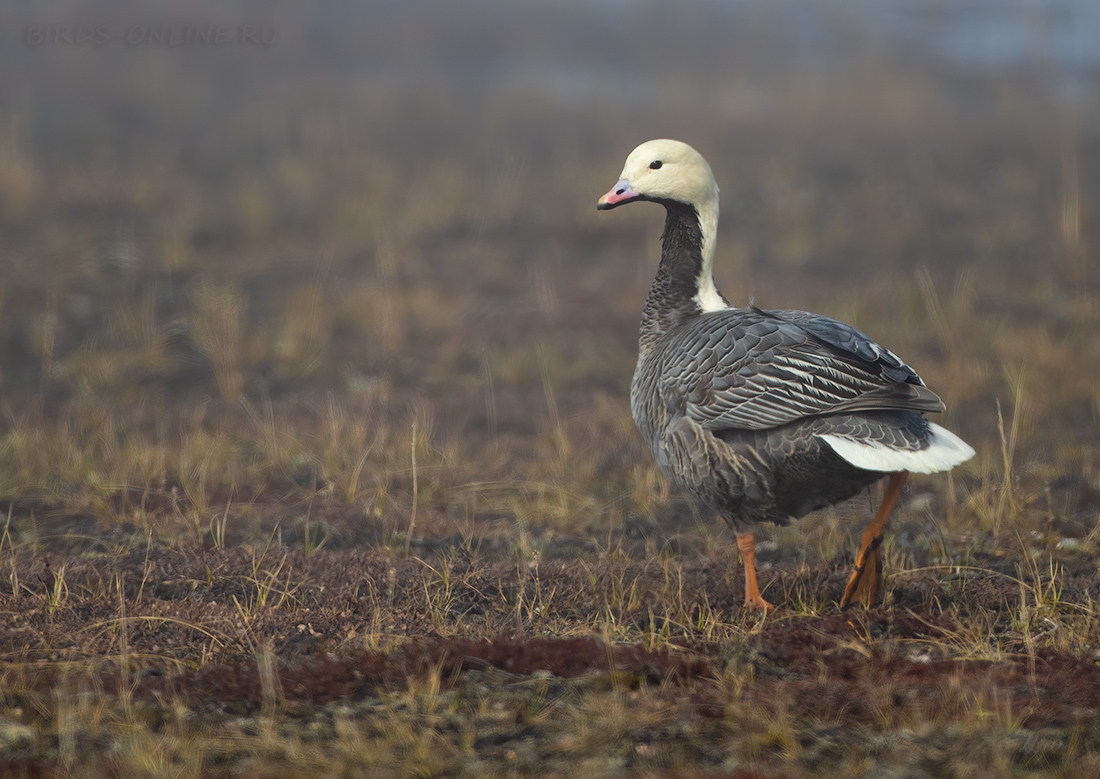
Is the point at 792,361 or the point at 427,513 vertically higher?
the point at 792,361

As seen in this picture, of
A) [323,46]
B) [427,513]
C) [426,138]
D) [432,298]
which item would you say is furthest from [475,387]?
[323,46]

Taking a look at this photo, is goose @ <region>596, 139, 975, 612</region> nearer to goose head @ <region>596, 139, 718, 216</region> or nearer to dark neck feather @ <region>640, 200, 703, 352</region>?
goose head @ <region>596, 139, 718, 216</region>

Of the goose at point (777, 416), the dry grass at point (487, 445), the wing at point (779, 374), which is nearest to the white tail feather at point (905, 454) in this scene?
the goose at point (777, 416)

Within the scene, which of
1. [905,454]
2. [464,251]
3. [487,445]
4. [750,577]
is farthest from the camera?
[464,251]

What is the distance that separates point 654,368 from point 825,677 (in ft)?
6.05

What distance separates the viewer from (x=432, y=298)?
436 inches

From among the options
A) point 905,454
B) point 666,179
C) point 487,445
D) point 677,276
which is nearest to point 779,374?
point 905,454

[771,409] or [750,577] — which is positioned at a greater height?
[771,409]

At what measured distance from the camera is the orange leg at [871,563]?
170 inches

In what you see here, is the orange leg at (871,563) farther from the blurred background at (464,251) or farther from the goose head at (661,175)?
the goose head at (661,175)

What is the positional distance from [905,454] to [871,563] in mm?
631

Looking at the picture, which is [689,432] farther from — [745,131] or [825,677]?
[745,131]

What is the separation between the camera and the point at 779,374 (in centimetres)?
441

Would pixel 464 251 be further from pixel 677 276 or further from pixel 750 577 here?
Answer: pixel 750 577
